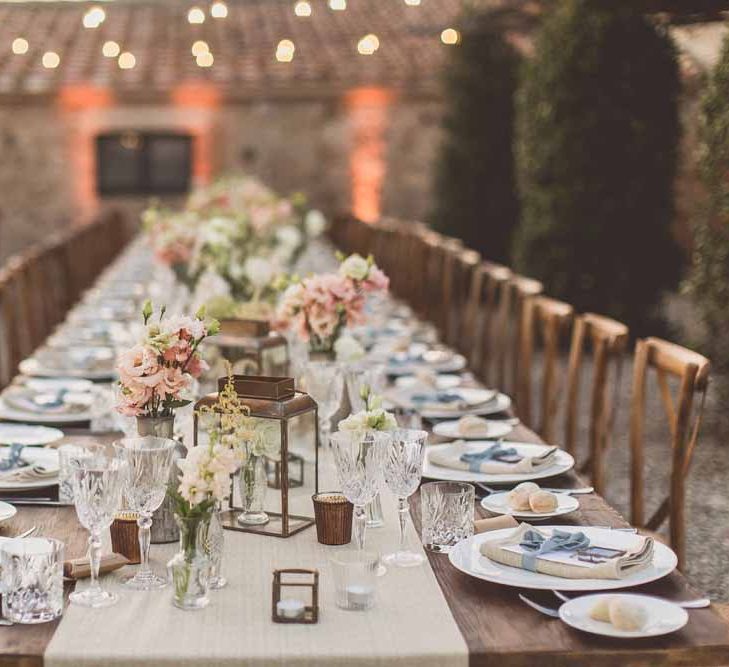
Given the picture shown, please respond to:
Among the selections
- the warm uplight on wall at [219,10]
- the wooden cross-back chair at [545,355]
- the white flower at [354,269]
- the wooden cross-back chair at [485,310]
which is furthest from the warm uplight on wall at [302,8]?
the white flower at [354,269]


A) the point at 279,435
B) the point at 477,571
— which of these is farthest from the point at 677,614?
the point at 279,435

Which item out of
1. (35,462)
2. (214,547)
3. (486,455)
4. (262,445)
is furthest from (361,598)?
(35,462)

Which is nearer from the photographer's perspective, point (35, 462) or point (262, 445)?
point (262, 445)

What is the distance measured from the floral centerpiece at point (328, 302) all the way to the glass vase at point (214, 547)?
1.21m

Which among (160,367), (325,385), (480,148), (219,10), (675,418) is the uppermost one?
(219,10)

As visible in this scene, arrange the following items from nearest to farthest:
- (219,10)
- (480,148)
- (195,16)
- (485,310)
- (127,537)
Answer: (127,537) < (485,310) < (219,10) < (195,16) < (480,148)

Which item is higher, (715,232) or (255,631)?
(715,232)

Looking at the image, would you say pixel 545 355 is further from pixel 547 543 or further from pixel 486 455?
pixel 547 543

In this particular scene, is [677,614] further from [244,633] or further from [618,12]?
[618,12]

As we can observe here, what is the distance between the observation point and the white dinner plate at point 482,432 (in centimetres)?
300

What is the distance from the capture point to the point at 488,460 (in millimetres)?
2658

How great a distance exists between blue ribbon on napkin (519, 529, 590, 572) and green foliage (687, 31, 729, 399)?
365 cm

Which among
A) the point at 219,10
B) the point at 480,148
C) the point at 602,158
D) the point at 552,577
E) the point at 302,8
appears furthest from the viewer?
the point at 480,148

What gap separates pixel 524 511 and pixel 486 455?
0.35 meters
